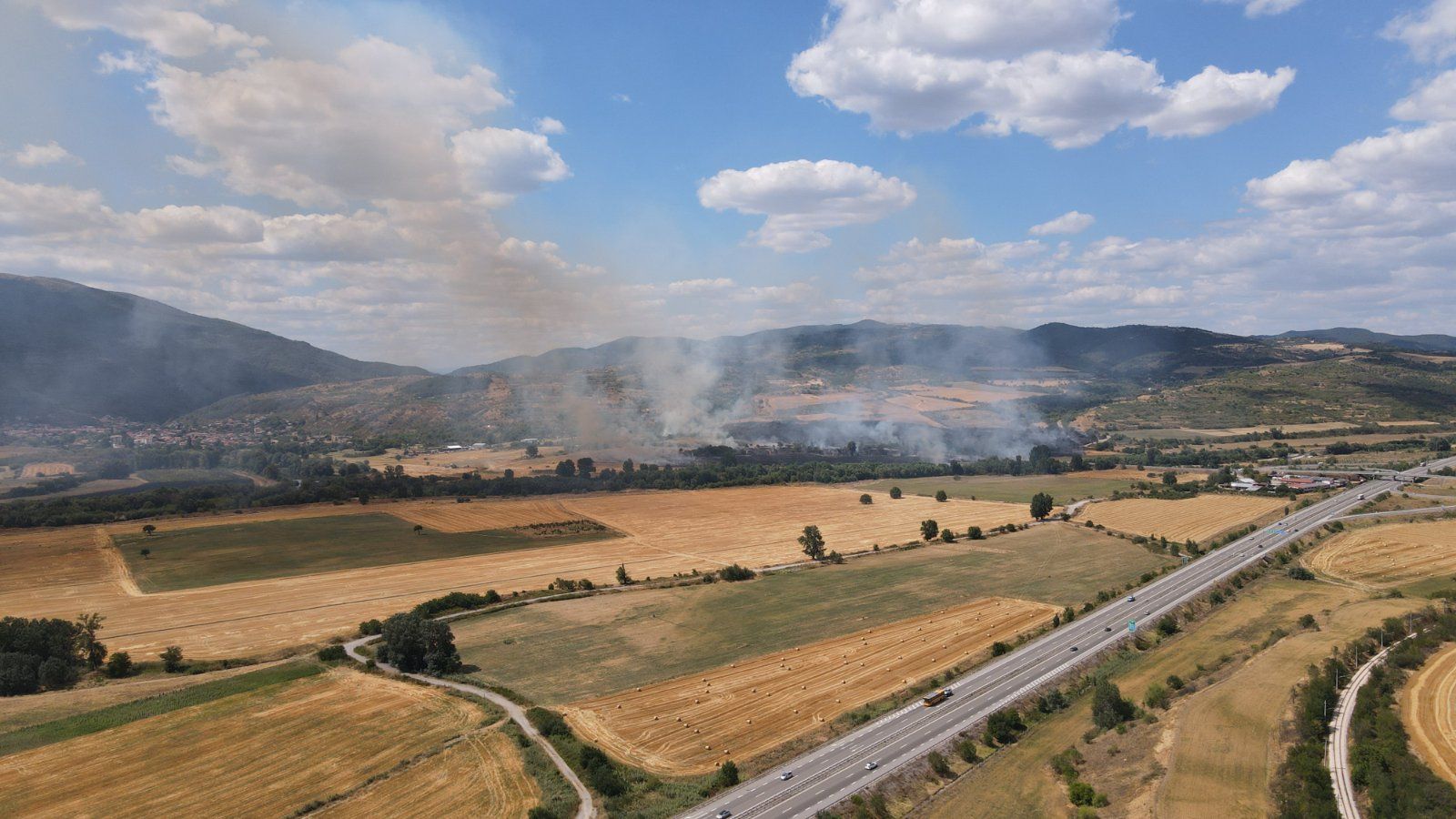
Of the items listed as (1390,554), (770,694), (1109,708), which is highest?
(770,694)

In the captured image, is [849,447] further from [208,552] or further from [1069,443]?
[208,552]

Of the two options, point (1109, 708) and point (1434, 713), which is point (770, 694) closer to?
point (1109, 708)

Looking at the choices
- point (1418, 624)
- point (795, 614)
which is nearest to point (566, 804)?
point (795, 614)

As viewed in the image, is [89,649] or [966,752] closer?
[966,752]

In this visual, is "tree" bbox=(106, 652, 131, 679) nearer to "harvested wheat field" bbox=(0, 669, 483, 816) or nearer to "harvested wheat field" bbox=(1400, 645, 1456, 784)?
"harvested wheat field" bbox=(0, 669, 483, 816)

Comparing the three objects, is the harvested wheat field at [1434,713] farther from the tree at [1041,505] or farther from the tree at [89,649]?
the tree at [89,649]

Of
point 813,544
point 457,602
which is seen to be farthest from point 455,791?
point 813,544

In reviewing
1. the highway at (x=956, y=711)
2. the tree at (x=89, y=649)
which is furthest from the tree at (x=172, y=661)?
the highway at (x=956, y=711)
